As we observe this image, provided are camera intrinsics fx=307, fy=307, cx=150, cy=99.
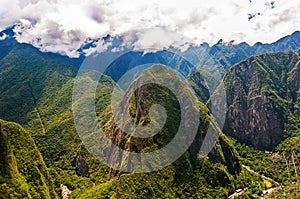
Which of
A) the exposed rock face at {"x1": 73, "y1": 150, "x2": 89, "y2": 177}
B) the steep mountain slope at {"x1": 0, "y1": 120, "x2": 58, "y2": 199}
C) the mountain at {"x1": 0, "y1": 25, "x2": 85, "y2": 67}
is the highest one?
the mountain at {"x1": 0, "y1": 25, "x2": 85, "y2": 67}

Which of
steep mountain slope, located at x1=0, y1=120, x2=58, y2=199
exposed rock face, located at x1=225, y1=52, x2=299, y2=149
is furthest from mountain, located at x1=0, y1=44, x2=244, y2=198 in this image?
exposed rock face, located at x1=225, y1=52, x2=299, y2=149

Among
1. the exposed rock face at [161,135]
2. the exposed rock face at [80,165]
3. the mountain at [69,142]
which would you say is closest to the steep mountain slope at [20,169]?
the mountain at [69,142]

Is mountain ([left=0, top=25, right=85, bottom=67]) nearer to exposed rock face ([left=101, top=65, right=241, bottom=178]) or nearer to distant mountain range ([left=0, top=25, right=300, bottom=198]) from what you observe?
distant mountain range ([left=0, top=25, right=300, bottom=198])

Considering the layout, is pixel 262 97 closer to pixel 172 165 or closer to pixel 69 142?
pixel 172 165

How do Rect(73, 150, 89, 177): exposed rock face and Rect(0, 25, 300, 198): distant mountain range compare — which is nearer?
Rect(0, 25, 300, 198): distant mountain range

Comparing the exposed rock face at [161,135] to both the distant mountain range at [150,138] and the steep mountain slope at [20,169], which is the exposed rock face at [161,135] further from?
the steep mountain slope at [20,169]

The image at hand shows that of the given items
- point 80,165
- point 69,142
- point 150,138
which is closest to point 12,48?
point 69,142
